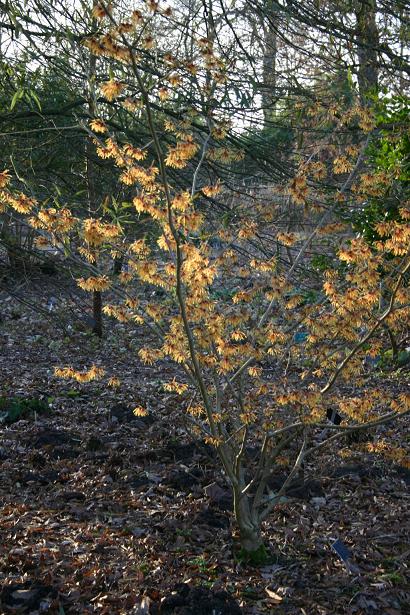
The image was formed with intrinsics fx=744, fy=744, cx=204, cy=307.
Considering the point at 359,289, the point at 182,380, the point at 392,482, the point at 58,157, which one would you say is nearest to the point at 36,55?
the point at 58,157

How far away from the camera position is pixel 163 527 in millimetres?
4570

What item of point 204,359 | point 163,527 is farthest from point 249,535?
point 204,359

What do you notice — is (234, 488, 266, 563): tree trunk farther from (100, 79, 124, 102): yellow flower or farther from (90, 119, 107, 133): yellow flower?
(100, 79, 124, 102): yellow flower

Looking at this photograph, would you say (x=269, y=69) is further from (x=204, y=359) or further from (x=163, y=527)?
(x=163, y=527)

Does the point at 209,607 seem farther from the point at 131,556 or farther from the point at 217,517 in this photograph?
the point at 217,517

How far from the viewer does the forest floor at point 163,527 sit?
Result: 374cm

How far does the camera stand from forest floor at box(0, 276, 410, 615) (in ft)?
12.3

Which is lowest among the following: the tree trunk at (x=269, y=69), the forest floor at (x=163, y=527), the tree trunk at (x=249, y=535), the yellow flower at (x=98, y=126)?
the forest floor at (x=163, y=527)

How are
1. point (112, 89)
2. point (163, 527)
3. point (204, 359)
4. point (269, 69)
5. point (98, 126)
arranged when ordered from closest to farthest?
point (112, 89) < point (98, 126) < point (204, 359) < point (163, 527) < point (269, 69)

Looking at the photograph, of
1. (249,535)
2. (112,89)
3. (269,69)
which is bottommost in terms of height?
(249,535)

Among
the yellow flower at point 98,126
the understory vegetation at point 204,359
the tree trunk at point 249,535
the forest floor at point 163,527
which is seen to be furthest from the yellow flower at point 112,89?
the tree trunk at point 249,535

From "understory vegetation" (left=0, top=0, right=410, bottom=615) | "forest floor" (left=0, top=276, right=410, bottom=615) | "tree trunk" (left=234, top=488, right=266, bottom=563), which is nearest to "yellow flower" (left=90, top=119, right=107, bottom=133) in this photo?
"understory vegetation" (left=0, top=0, right=410, bottom=615)

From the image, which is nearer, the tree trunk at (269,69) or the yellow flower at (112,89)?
the yellow flower at (112,89)

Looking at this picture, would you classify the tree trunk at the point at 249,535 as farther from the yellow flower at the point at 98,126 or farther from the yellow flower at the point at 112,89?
the yellow flower at the point at 112,89
